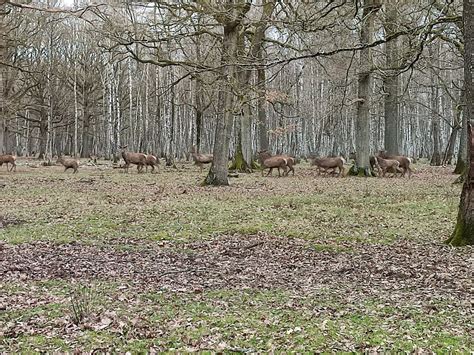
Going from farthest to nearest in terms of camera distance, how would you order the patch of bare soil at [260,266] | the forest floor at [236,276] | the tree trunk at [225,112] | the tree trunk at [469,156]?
the tree trunk at [225,112]
the tree trunk at [469,156]
the patch of bare soil at [260,266]
the forest floor at [236,276]

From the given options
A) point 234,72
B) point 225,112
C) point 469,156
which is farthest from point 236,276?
point 225,112

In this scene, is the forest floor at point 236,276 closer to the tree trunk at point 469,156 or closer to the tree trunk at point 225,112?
the tree trunk at point 469,156

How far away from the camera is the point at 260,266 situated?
816cm

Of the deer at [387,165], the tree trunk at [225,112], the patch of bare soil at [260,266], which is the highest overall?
the tree trunk at [225,112]

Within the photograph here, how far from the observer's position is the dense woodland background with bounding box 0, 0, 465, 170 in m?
13.8

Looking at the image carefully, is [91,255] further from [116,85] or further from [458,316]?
[116,85]

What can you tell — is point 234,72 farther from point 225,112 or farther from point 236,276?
point 236,276

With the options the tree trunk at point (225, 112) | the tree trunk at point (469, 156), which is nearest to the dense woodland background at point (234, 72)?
the tree trunk at point (225, 112)

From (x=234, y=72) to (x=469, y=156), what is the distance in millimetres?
9202

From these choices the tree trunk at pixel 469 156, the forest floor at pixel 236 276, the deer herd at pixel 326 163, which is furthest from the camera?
the deer herd at pixel 326 163

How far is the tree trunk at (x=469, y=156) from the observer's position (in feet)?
27.6

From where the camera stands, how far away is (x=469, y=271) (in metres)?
7.13

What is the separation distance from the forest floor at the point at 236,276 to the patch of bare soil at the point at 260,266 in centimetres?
3

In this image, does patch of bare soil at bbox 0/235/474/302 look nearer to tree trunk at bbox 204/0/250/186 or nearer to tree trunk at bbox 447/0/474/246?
tree trunk at bbox 447/0/474/246
